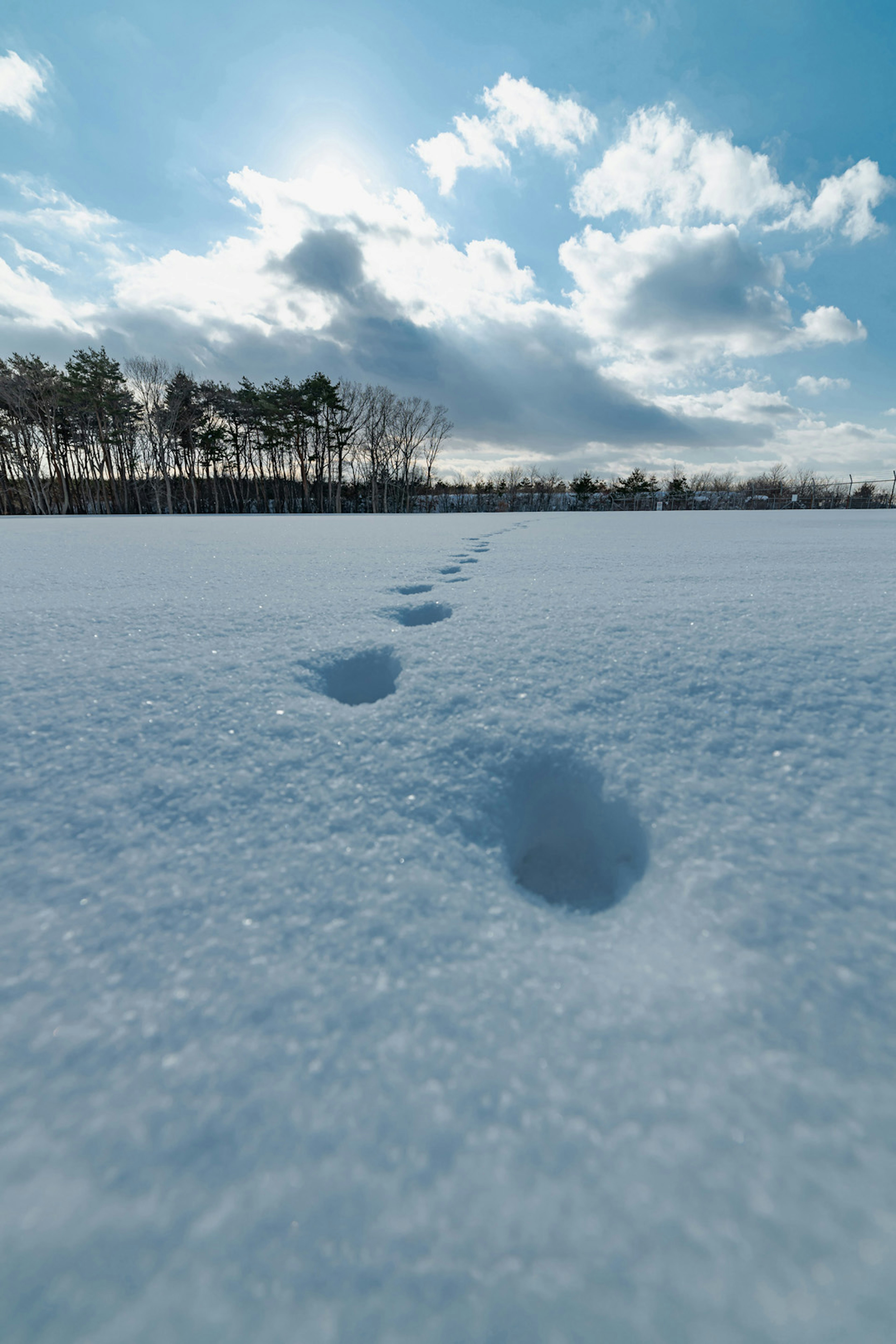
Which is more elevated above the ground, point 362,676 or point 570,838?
point 362,676

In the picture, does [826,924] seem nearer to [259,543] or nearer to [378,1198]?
[378,1198]

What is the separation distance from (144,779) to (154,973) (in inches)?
17.0

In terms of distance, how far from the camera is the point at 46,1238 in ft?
1.43

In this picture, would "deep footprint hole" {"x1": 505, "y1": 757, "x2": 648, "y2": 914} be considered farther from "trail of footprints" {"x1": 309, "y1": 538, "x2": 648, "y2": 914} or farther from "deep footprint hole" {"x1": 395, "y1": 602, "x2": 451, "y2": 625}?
"deep footprint hole" {"x1": 395, "y1": 602, "x2": 451, "y2": 625}

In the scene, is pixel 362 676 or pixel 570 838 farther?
pixel 362 676

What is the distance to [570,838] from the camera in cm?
101

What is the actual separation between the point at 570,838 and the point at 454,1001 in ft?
1.50

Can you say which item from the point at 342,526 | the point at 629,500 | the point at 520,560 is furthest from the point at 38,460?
the point at 520,560

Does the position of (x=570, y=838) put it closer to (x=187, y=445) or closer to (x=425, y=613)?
(x=425, y=613)

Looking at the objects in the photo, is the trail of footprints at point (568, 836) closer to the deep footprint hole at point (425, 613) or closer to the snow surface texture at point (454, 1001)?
the snow surface texture at point (454, 1001)

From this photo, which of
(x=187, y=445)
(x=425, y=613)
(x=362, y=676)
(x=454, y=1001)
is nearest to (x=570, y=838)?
(x=454, y=1001)

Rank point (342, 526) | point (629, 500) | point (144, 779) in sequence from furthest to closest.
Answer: point (629, 500) < point (342, 526) < point (144, 779)

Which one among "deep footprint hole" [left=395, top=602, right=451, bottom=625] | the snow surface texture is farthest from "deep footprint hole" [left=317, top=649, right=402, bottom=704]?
"deep footprint hole" [left=395, top=602, right=451, bottom=625]

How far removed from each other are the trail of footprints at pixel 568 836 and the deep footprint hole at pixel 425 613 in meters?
1.13
